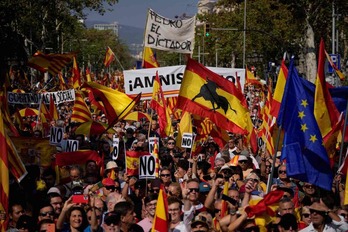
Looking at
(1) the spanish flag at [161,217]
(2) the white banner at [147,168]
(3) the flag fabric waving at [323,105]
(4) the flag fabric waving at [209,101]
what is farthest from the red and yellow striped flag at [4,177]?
(4) the flag fabric waving at [209,101]

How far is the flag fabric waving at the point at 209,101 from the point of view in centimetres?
1505

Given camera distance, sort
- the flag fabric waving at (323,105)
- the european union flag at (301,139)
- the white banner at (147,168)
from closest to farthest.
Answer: the european union flag at (301,139), the flag fabric waving at (323,105), the white banner at (147,168)

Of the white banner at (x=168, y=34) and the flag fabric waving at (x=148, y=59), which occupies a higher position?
the white banner at (x=168, y=34)

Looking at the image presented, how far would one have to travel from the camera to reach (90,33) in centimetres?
14138

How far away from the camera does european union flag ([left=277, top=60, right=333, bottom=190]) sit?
1116 centimetres

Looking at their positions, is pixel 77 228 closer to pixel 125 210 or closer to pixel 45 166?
pixel 125 210

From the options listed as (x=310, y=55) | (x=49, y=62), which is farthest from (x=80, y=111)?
(x=310, y=55)

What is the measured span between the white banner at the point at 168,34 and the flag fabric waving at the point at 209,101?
620 centimetres

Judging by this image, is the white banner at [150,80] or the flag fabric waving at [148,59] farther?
the flag fabric waving at [148,59]

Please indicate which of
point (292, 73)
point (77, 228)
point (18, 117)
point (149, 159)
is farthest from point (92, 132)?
point (77, 228)

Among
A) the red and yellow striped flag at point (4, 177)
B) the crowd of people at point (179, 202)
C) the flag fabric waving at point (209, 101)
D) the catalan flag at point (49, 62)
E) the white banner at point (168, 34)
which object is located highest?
the white banner at point (168, 34)

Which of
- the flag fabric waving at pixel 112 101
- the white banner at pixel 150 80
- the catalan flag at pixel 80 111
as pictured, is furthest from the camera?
the catalan flag at pixel 80 111

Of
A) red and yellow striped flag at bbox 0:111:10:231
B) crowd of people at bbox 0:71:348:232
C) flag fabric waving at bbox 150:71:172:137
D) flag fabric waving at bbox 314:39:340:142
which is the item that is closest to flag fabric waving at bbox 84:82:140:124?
flag fabric waving at bbox 150:71:172:137

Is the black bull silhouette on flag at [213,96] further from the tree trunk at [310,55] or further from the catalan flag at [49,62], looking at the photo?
the tree trunk at [310,55]
